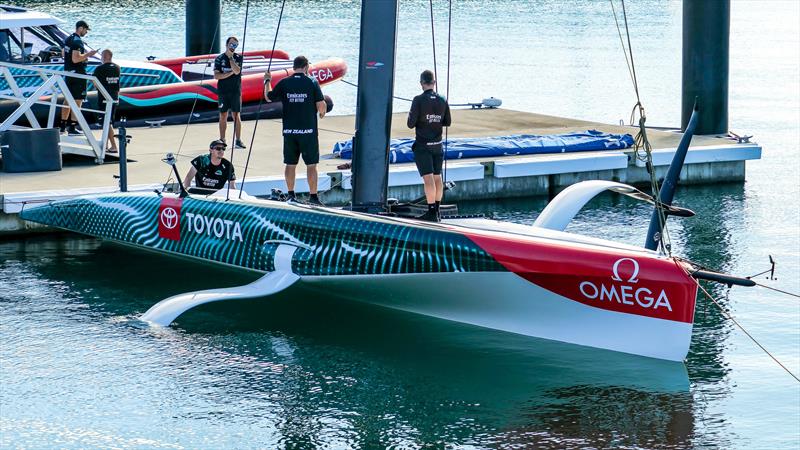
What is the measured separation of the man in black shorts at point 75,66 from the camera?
19.3 metres

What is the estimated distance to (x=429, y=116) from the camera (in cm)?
1277

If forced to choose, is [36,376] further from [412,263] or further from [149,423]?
[412,263]

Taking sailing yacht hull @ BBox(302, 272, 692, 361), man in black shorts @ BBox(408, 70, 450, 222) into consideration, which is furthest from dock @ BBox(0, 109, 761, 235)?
sailing yacht hull @ BBox(302, 272, 692, 361)

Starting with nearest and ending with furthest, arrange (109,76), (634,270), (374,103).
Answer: (634,270) → (374,103) → (109,76)

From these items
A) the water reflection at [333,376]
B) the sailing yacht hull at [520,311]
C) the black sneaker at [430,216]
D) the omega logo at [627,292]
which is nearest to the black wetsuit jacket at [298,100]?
the water reflection at [333,376]

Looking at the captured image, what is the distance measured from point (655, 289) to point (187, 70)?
1524 cm

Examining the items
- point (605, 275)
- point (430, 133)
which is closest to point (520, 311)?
point (605, 275)

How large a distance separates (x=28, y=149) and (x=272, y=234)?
19.3ft

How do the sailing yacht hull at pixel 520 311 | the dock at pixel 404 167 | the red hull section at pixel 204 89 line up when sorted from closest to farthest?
the sailing yacht hull at pixel 520 311, the dock at pixel 404 167, the red hull section at pixel 204 89

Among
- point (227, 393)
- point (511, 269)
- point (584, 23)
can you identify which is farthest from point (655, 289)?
point (584, 23)

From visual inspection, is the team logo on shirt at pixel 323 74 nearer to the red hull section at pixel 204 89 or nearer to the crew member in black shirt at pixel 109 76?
the red hull section at pixel 204 89

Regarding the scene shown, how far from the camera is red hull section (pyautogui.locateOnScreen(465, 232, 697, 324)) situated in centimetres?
1088

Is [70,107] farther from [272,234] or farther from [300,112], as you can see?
[272,234]

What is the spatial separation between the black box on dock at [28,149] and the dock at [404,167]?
20 centimetres
